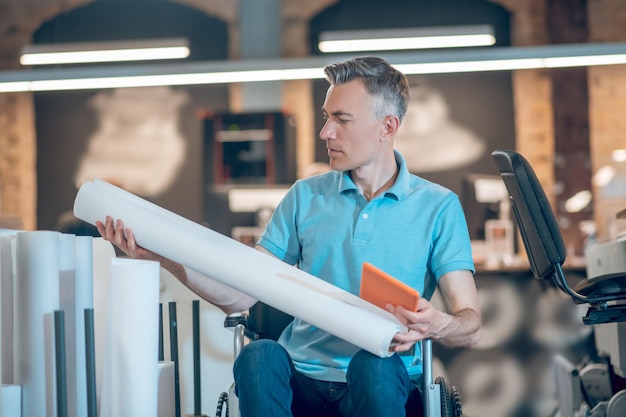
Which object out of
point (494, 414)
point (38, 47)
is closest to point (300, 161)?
point (38, 47)

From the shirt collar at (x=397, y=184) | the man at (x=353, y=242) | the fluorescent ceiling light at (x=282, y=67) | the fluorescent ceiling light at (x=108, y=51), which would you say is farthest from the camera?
the fluorescent ceiling light at (x=108, y=51)

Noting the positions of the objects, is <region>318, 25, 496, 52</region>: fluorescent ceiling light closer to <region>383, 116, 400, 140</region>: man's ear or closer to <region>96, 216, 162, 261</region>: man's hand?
<region>383, 116, 400, 140</region>: man's ear

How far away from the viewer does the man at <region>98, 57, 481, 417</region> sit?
1780mm

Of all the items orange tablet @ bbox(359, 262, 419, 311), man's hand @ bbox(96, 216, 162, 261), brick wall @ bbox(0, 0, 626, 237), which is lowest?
orange tablet @ bbox(359, 262, 419, 311)

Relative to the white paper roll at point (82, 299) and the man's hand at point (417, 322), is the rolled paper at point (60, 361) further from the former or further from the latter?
the man's hand at point (417, 322)

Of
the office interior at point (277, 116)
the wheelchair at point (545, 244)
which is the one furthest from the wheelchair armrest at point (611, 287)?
the office interior at point (277, 116)

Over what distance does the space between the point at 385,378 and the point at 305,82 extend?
497 cm

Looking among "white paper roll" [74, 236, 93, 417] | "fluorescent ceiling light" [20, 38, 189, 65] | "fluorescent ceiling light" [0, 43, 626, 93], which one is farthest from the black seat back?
"fluorescent ceiling light" [20, 38, 189, 65]

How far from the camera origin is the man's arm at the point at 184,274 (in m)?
1.77

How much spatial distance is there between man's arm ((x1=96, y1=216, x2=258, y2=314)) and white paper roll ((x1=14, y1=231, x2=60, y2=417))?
15cm

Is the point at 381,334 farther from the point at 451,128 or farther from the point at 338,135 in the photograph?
the point at 451,128

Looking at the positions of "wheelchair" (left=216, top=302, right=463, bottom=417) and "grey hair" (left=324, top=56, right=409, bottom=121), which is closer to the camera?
"wheelchair" (left=216, top=302, right=463, bottom=417)

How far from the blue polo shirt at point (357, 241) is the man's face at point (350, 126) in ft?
0.22

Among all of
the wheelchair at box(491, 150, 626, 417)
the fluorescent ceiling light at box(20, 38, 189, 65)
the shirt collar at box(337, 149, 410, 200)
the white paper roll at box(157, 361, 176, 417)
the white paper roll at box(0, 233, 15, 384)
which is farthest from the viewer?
the fluorescent ceiling light at box(20, 38, 189, 65)
